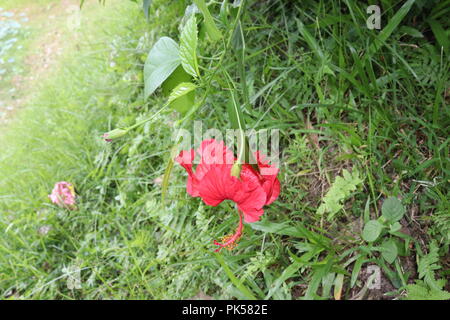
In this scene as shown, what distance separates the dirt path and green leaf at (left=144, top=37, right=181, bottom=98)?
172 centimetres

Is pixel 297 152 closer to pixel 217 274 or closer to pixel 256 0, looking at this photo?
pixel 217 274

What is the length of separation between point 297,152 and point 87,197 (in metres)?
0.87

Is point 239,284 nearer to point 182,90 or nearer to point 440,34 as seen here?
point 182,90

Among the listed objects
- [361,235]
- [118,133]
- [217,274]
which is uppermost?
[118,133]

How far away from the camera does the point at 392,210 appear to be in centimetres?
92

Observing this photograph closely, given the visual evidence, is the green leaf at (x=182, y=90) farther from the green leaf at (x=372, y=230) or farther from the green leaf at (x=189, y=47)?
the green leaf at (x=372, y=230)

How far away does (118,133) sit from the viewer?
63 centimetres

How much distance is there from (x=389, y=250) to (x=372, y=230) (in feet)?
0.17

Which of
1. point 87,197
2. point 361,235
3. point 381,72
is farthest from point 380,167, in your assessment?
point 87,197

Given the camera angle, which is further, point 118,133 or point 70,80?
point 70,80

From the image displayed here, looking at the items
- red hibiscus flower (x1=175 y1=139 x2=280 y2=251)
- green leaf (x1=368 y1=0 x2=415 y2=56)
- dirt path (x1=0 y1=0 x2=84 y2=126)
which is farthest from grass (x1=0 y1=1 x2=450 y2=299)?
dirt path (x1=0 y1=0 x2=84 y2=126)

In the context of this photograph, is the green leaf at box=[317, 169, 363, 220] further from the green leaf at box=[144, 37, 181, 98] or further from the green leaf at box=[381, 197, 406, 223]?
the green leaf at box=[144, 37, 181, 98]

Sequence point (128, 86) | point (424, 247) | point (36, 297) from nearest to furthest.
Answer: point (424, 247) < point (36, 297) < point (128, 86)

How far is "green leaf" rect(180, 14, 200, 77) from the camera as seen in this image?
0.65 m
